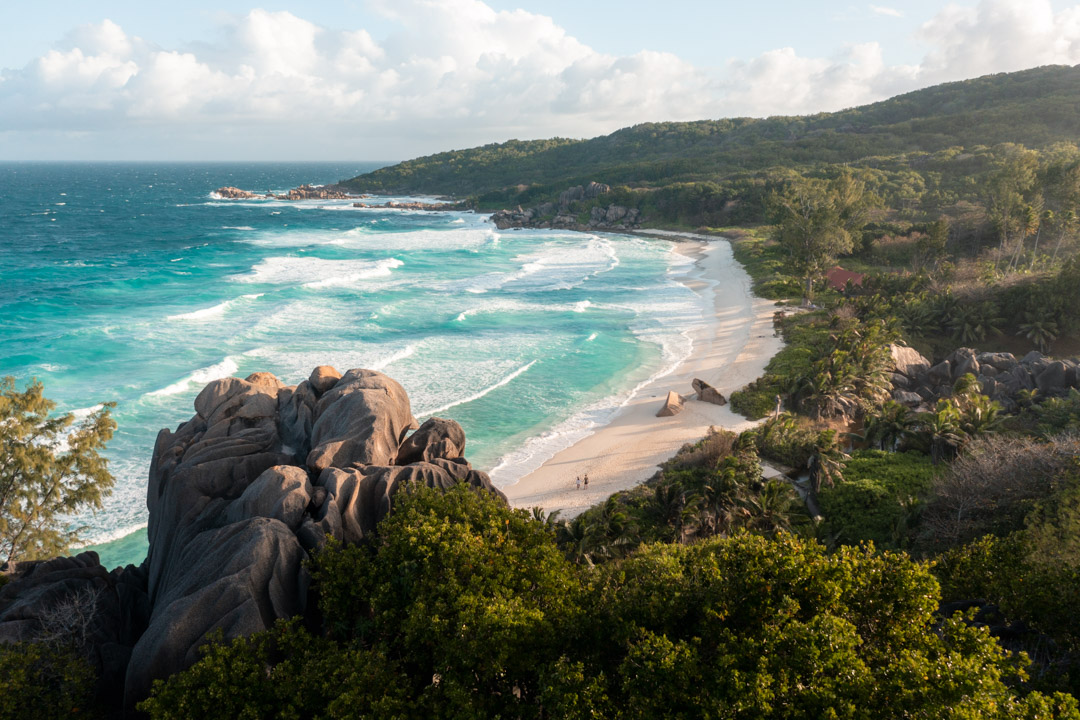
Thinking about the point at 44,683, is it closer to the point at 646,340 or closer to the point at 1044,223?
the point at 646,340

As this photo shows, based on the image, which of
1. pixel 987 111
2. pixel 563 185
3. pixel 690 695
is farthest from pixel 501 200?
pixel 690 695

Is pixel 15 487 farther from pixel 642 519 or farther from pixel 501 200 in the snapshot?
pixel 501 200

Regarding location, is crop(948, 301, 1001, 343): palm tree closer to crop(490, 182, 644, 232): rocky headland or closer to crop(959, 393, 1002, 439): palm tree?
crop(959, 393, 1002, 439): palm tree

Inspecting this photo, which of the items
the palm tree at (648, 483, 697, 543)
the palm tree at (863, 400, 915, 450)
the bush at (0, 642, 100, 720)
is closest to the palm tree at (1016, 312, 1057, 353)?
the palm tree at (863, 400, 915, 450)

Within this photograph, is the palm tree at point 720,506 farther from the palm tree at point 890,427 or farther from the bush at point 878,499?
the palm tree at point 890,427

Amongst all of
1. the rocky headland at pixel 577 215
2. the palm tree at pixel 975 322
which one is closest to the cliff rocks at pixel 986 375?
the palm tree at pixel 975 322
